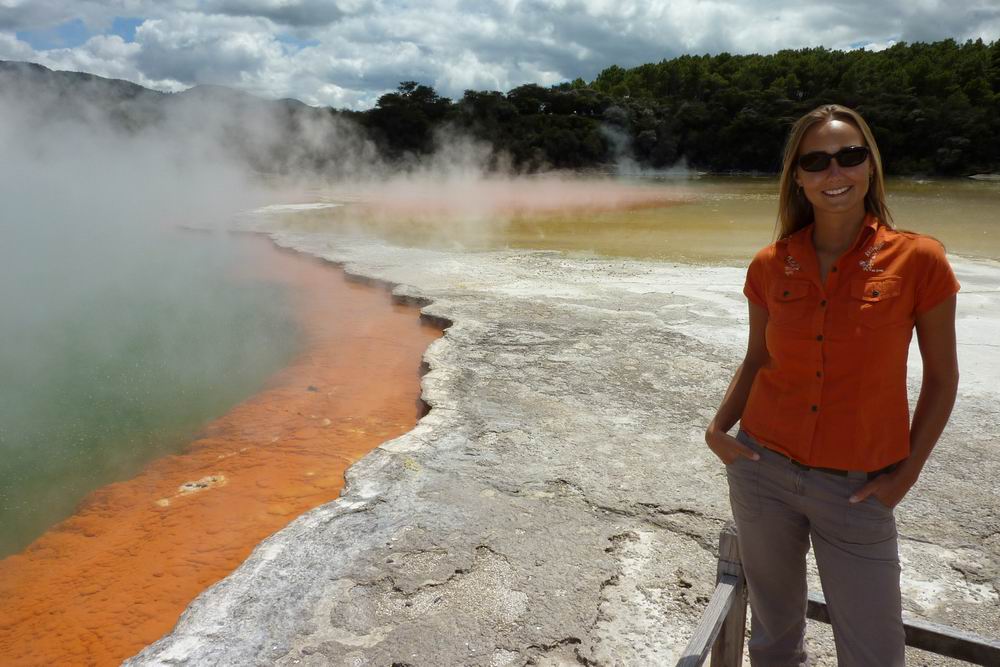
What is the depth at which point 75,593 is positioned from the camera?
2506 millimetres

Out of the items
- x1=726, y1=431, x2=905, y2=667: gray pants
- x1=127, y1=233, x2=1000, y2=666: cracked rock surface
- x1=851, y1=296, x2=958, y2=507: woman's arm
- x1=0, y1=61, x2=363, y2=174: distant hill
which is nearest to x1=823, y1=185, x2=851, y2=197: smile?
x1=851, y1=296, x2=958, y2=507: woman's arm

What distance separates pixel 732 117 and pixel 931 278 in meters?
33.3

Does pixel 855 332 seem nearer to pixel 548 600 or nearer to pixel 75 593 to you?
pixel 548 600

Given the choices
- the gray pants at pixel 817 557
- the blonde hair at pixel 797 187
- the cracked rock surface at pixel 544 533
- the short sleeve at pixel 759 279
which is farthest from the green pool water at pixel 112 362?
the blonde hair at pixel 797 187

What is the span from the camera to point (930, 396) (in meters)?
1.25

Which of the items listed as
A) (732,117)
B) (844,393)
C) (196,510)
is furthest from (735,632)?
(732,117)

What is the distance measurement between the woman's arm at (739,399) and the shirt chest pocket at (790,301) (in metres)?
0.09

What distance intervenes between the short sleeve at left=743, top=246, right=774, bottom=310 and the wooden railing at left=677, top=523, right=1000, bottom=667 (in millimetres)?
477

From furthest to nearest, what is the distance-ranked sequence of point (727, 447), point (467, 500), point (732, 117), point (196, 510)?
1. point (732, 117)
2. point (196, 510)
3. point (467, 500)
4. point (727, 447)

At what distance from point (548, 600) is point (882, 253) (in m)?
1.30

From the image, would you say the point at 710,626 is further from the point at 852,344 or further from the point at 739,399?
the point at 852,344

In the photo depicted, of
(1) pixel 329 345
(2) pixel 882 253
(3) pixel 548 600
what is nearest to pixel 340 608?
(3) pixel 548 600

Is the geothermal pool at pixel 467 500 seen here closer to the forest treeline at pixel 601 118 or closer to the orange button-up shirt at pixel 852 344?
the orange button-up shirt at pixel 852 344

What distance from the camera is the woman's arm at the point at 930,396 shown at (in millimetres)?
1211
